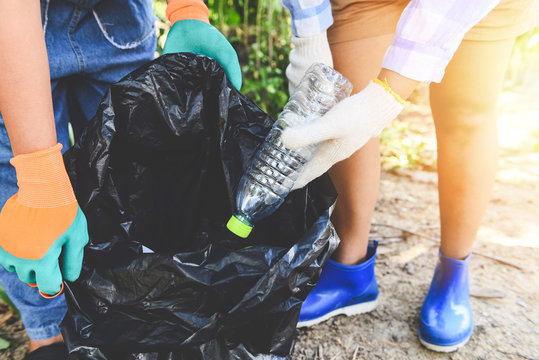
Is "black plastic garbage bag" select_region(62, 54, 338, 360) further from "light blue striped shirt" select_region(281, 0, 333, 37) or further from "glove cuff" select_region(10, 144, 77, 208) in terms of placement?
"light blue striped shirt" select_region(281, 0, 333, 37)

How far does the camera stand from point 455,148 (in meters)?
1.20

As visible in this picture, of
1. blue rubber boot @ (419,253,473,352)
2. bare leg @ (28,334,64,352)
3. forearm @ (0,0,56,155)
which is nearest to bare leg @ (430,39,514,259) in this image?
blue rubber boot @ (419,253,473,352)

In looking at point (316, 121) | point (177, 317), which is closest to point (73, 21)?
point (316, 121)

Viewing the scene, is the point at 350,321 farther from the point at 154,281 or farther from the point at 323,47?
the point at 323,47

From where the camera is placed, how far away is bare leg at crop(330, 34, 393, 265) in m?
1.17

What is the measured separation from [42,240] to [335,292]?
96 centimetres

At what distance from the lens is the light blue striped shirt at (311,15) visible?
1.07 m

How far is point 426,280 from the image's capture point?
1606 mm

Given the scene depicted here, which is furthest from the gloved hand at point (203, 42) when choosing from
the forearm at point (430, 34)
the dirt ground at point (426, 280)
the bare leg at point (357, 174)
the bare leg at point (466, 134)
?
the dirt ground at point (426, 280)

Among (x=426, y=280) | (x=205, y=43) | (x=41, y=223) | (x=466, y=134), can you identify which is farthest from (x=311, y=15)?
(x=426, y=280)

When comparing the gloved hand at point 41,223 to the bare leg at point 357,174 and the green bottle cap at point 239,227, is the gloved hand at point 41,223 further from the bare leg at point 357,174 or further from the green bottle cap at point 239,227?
the bare leg at point 357,174

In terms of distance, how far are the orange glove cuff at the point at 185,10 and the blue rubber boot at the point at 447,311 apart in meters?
1.17

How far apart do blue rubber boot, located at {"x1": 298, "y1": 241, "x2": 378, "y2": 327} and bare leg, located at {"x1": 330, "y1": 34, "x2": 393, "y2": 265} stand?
49 millimetres

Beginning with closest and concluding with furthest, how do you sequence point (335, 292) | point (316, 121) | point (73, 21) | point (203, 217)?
1. point (316, 121)
2. point (73, 21)
3. point (203, 217)
4. point (335, 292)
